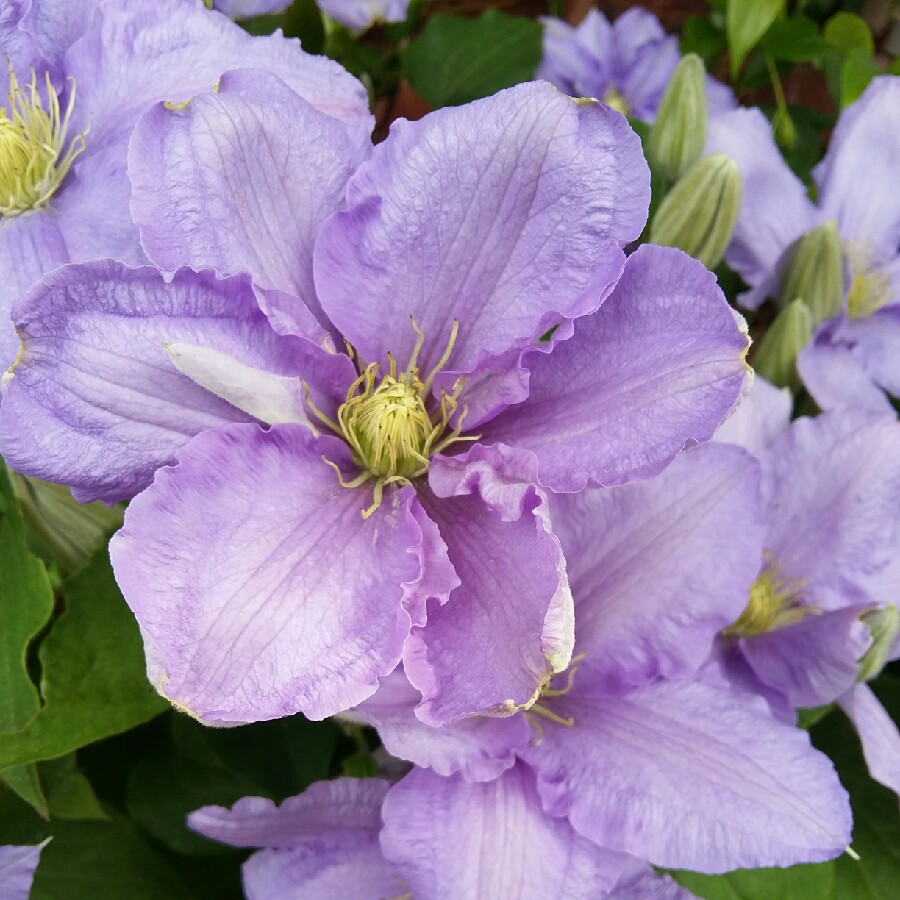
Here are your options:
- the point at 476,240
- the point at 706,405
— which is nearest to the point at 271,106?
the point at 476,240

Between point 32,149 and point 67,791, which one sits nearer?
point 32,149

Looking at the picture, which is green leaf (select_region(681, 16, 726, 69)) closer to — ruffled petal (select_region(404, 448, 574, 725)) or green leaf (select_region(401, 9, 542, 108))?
green leaf (select_region(401, 9, 542, 108))

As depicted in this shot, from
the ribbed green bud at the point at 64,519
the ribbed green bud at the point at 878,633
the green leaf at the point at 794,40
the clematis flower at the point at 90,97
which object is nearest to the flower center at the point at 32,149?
the clematis flower at the point at 90,97

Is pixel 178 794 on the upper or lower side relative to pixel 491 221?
lower

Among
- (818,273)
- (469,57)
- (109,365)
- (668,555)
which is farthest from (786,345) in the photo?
(109,365)

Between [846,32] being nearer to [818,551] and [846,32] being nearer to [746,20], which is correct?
[746,20]
